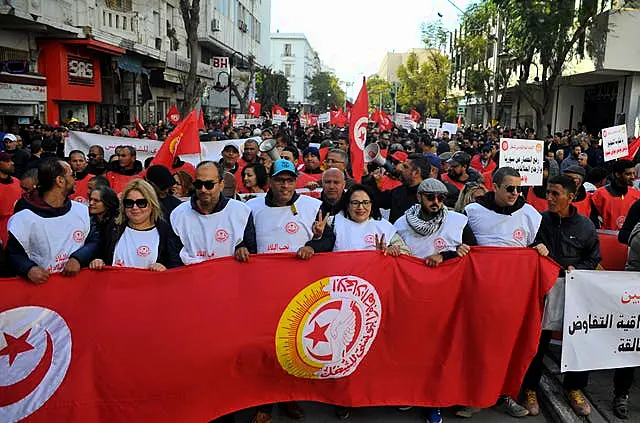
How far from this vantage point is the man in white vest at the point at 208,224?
4500 millimetres

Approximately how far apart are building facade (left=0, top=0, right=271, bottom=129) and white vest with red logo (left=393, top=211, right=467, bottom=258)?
14.8 metres

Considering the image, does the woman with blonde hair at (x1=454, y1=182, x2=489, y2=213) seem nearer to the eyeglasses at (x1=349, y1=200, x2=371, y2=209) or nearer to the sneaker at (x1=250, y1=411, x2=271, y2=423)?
the eyeglasses at (x1=349, y1=200, x2=371, y2=209)

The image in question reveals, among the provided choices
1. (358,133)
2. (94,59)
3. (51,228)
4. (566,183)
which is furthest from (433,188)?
(94,59)

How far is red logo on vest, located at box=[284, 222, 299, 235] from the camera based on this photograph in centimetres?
489

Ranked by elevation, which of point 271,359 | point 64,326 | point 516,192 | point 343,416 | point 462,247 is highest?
point 516,192

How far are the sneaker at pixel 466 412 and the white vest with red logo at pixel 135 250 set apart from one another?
8.21 feet

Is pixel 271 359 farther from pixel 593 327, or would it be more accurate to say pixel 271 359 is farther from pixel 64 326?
pixel 593 327

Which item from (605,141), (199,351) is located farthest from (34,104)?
(199,351)

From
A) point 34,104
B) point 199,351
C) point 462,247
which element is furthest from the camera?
point 34,104

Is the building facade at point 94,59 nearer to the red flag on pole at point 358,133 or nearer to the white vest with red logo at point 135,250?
the red flag on pole at point 358,133

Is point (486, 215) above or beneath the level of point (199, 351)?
above

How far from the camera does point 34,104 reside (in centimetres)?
2055

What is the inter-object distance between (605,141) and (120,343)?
822 centimetres

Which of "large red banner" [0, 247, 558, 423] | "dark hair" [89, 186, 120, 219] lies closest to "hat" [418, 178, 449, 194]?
"large red banner" [0, 247, 558, 423]
